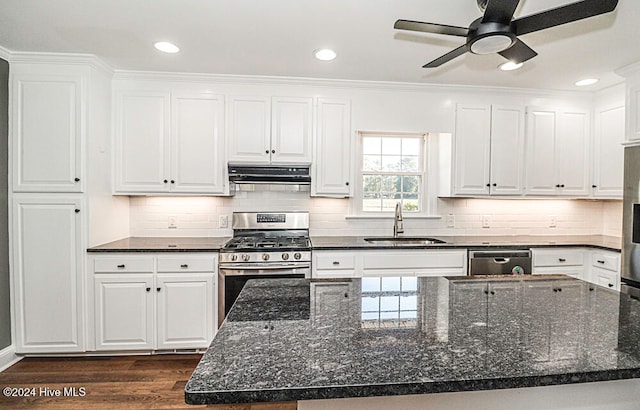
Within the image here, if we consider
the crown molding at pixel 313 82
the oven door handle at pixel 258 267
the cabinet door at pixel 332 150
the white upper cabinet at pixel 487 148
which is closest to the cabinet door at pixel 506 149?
the white upper cabinet at pixel 487 148

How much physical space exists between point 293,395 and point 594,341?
0.86m

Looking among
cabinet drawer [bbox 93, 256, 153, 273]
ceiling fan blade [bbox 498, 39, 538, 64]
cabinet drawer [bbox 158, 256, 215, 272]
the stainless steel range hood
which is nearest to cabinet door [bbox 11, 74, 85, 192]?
cabinet drawer [bbox 93, 256, 153, 273]

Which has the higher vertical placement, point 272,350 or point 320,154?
point 320,154

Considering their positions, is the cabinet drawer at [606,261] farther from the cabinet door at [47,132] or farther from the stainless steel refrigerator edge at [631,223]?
the cabinet door at [47,132]

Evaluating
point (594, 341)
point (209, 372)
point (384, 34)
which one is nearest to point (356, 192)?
point (384, 34)

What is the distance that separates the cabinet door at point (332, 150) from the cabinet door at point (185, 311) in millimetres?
1286

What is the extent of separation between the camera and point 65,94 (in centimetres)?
259

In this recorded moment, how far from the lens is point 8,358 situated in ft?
8.34

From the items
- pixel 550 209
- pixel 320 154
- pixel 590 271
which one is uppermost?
pixel 320 154

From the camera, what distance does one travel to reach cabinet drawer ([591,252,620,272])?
9.28ft

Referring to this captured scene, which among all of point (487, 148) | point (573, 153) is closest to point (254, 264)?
point (487, 148)

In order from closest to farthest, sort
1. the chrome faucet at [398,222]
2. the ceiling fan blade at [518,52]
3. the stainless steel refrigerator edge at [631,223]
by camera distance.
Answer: the ceiling fan blade at [518,52], the stainless steel refrigerator edge at [631,223], the chrome faucet at [398,222]

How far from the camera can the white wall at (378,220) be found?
10.7 ft

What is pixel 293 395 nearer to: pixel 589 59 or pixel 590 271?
pixel 589 59
